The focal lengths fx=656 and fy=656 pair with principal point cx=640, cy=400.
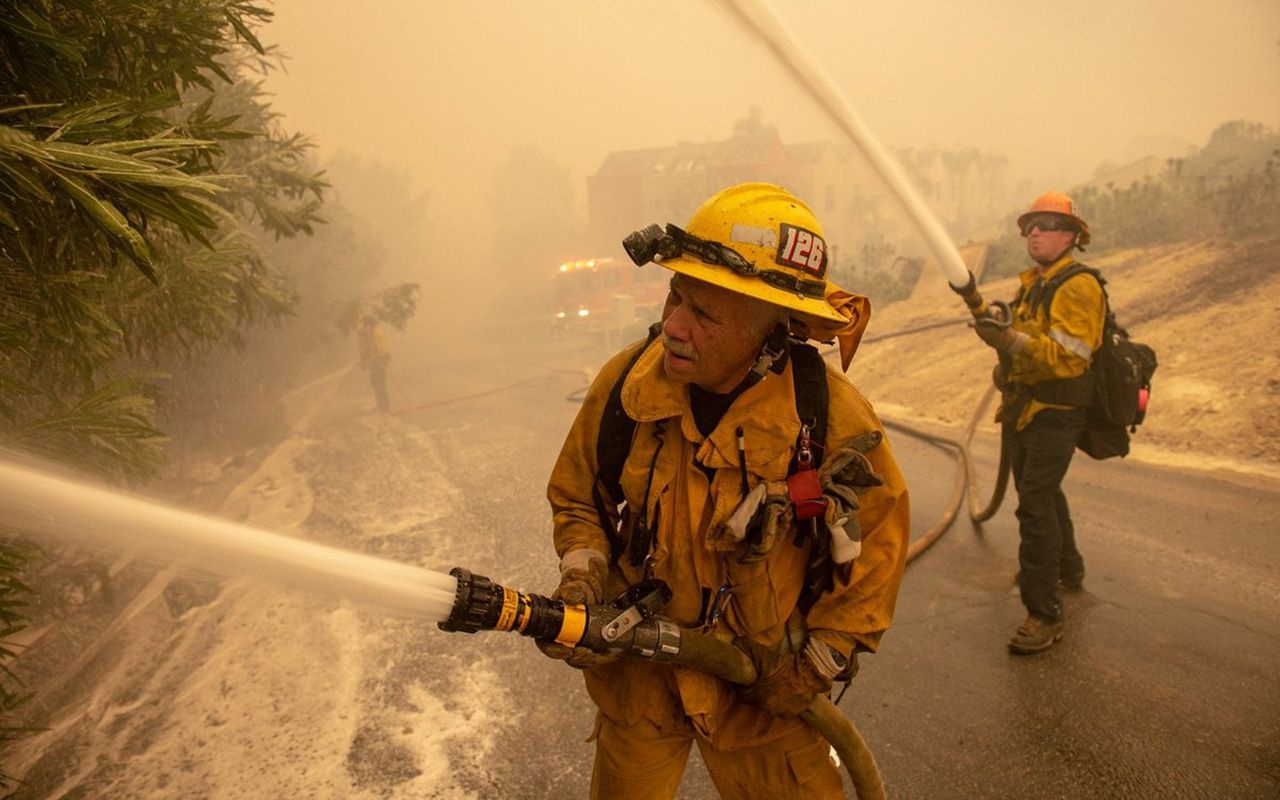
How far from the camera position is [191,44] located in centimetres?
292

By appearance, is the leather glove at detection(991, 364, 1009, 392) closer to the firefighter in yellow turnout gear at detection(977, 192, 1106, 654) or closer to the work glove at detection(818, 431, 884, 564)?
the firefighter in yellow turnout gear at detection(977, 192, 1106, 654)

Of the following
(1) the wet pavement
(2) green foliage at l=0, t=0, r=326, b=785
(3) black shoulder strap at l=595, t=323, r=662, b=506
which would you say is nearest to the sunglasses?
(1) the wet pavement

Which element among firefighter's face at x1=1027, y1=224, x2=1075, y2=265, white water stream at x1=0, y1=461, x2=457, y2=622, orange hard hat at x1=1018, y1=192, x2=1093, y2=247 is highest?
orange hard hat at x1=1018, y1=192, x2=1093, y2=247

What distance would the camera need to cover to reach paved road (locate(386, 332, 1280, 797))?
9.72ft

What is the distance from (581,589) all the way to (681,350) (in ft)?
2.61

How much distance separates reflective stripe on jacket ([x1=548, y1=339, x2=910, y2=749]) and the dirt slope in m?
5.74

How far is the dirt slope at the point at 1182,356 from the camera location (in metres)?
6.32

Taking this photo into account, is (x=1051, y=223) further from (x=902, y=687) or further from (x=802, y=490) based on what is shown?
(x=802, y=490)

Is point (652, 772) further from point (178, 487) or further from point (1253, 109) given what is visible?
point (1253, 109)

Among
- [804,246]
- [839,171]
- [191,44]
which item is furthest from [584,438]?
[839,171]

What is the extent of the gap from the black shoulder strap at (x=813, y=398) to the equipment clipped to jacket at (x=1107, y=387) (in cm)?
246

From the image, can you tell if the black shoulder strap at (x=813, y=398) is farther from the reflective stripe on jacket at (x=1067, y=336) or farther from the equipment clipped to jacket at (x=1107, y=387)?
the equipment clipped to jacket at (x=1107, y=387)

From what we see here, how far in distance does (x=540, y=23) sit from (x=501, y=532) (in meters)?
53.9

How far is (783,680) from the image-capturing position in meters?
2.03
